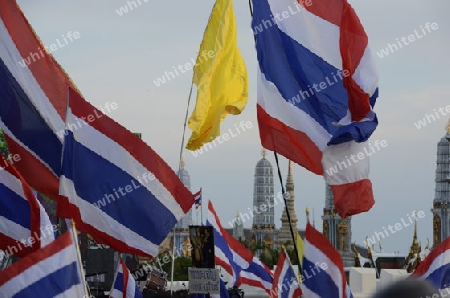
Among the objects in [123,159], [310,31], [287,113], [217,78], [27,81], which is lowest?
[123,159]

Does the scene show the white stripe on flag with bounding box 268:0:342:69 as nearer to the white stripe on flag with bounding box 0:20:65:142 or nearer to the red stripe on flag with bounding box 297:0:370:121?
the red stripe on flag with bounding box 297:0:370:121

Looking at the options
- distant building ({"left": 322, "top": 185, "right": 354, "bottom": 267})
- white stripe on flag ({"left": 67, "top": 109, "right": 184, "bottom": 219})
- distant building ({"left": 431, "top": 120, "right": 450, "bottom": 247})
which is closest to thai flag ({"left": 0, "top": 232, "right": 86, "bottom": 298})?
white stripe on flag ({"left": 67, "top": 109, "right": 184, "bottom": 219})

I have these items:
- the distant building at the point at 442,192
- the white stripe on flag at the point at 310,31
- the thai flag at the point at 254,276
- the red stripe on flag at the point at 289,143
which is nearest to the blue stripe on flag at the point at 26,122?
the red stripe on flag at the point at 289,143

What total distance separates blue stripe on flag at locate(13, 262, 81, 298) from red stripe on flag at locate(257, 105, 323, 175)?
282cm

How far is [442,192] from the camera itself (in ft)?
189

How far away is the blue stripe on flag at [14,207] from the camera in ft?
35.6

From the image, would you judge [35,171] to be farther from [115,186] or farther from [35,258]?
[35,258]

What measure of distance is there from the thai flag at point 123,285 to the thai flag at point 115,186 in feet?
4.97

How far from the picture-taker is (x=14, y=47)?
Answer: 11.7 m

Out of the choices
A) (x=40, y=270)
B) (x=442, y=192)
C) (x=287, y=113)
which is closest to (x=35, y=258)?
(x=40, y=270)

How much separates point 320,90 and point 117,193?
6.85ft

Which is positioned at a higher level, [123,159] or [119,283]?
[123,159]

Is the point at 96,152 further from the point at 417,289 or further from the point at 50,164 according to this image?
the point at 417,289

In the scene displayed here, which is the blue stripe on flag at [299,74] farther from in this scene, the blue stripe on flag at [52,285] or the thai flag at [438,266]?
the blue stripe on flag at [52,285]
